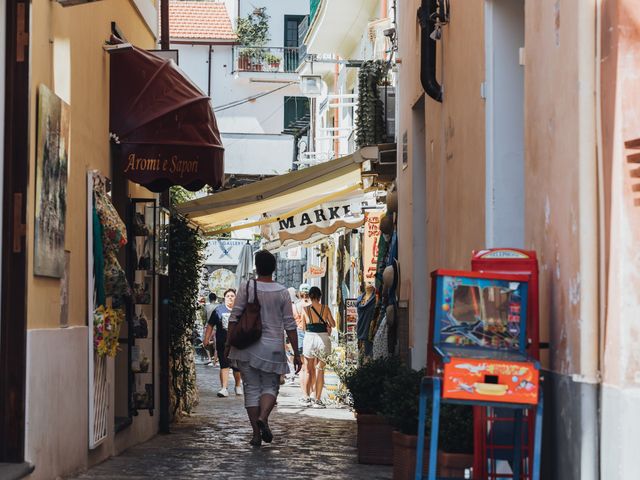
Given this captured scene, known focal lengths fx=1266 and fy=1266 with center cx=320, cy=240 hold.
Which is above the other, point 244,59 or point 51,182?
point 244,59

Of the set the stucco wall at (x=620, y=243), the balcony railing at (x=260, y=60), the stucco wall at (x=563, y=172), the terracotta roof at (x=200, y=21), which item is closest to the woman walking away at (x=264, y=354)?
the stucco wall at (x=563, y=172)

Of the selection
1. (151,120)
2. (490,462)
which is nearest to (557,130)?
(490,462)

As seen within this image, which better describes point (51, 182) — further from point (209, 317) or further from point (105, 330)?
point (209, 317)

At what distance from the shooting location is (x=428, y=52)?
1126 cm

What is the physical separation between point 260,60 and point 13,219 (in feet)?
140

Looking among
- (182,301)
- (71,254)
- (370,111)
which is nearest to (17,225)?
(71,254)

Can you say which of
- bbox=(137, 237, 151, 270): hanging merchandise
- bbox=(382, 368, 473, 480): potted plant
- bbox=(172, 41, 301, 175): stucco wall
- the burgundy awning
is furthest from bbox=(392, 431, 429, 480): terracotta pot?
bbox=(172, 41, 301, 175): stucco wall

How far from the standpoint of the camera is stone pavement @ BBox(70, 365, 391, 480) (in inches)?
402

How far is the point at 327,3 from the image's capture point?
28.3m

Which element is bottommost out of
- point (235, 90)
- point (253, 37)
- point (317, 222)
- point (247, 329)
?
point (247, 329)

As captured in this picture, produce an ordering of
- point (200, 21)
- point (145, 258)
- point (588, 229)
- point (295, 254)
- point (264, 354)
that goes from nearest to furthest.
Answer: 1. point (588, 229)
2. point (264, 354)
3. point (145, 258)
4. point (295, 254)
5. point (200, 21)

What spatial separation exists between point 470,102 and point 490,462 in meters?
3.23

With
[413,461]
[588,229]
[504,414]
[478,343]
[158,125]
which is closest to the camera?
[588,229]

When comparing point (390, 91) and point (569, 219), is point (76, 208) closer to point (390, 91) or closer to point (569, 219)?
point (569, 219)
